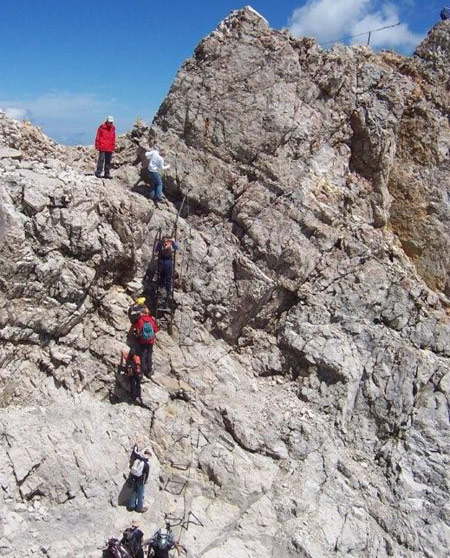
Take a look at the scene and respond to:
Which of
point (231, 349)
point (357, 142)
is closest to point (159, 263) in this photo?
point (231, 349)

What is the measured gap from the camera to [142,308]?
18422 mm

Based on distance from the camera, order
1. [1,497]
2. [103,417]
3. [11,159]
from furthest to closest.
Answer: [11,159]
[103,417]
[1,497]

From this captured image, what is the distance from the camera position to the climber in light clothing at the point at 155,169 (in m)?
19.7

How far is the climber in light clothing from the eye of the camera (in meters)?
19.7

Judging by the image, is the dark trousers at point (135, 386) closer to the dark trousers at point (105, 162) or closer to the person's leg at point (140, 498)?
the person's leg at point (140, 498)

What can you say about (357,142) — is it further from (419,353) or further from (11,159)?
(11,159)

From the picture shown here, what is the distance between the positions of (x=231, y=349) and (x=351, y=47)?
49.9 feet

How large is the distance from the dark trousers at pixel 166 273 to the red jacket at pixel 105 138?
16.8 ft

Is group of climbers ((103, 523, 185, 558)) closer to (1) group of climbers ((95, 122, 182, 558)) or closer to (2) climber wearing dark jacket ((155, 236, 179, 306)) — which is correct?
(1) group of climbers ((95, 122, 182, 558))

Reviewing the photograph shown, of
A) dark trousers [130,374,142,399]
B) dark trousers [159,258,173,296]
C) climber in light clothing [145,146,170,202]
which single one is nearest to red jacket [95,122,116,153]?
climber in light clothing [145,146,170,202]

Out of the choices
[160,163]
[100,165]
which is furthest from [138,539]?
[100,165]

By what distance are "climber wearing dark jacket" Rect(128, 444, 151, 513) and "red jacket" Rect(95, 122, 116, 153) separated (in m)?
11.5

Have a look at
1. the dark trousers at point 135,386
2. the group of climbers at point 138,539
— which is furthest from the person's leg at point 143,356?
the group of climbers at point 138,539

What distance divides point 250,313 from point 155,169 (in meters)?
6.95
